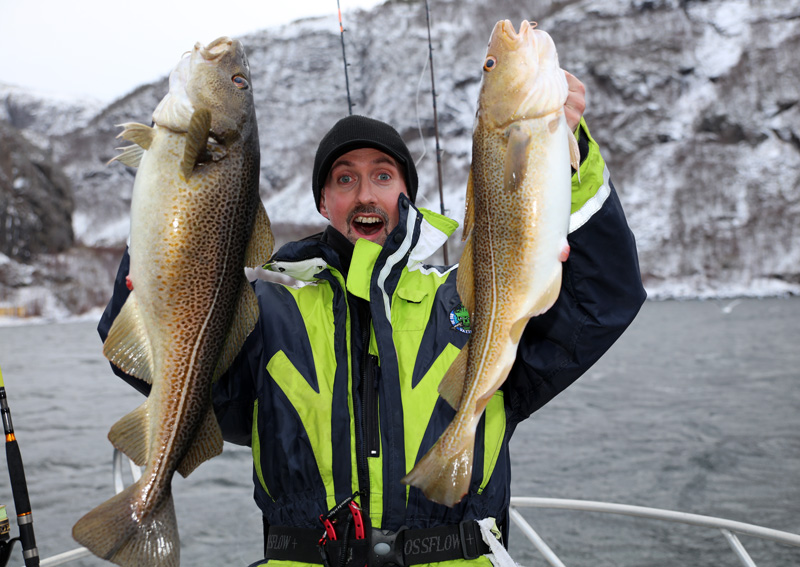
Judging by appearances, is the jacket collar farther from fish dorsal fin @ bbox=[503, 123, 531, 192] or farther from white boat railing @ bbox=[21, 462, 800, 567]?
white boat railing @ bbox=[21, 462, 800, 567]

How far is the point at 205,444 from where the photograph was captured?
213 cm

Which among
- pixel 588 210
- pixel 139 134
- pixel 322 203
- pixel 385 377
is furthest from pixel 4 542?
pixel 588 210

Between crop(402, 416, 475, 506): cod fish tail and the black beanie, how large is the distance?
4.55ft

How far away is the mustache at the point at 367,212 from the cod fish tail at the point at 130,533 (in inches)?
55.8

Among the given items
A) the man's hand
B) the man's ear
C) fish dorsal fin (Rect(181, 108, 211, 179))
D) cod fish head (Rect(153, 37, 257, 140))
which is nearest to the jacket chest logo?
the man's hand

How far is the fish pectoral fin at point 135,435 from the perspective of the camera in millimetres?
2025

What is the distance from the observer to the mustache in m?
Answer: 2.89

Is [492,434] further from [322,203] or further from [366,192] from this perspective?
[322,203]

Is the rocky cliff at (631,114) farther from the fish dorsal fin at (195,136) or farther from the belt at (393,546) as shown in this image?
the fish dorsal fin at (195,136)

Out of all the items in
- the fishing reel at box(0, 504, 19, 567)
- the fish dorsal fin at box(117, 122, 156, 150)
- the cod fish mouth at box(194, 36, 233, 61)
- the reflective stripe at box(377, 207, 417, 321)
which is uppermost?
the cod fish mouth at box(194, 36, 233, 61)

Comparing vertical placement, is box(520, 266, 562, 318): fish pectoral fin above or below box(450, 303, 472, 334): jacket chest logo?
above

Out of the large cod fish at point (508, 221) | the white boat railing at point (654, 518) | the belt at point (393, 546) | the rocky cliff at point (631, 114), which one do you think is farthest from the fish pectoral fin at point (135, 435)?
the rocky cliff at point (631, 114)

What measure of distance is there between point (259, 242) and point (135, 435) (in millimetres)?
736

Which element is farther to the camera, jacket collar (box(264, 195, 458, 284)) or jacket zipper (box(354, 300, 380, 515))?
jacket collar (box(264, 195, 458, 284))
